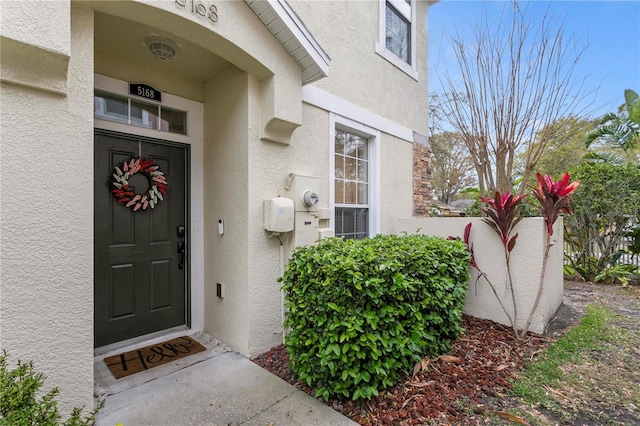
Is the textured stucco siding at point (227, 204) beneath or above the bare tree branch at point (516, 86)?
beneath

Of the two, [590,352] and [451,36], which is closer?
[590,352]

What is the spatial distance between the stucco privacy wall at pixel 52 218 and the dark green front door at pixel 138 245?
1116 mm

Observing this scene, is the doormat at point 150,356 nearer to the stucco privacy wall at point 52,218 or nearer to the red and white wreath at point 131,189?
the stucco privacy wall at point 52,218

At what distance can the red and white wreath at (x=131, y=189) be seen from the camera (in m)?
3.45

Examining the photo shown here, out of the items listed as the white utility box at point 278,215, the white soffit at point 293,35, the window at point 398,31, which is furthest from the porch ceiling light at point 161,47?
the window at point 398,31

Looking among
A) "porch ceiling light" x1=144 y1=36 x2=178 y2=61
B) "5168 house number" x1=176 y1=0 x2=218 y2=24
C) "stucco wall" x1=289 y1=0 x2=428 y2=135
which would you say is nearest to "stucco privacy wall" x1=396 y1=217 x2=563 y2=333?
"stucco wall" x1=289 y1=0 x2=428 y2=135

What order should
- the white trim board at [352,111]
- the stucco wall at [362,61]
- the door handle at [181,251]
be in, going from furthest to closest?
the stucco wall at [362,61] < the white trim board at [352,111] < the door handle at [181,251]

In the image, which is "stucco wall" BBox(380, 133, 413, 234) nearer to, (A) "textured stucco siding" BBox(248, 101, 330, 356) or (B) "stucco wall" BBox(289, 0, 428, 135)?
(B) "stucco wall" BBox(289, 0, 428, 135)

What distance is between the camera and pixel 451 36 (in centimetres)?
618

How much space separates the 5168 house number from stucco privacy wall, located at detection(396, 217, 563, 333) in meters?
4.05

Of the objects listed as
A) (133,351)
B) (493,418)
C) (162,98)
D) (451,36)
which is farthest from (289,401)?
(451,36)

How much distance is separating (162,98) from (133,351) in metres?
3.08

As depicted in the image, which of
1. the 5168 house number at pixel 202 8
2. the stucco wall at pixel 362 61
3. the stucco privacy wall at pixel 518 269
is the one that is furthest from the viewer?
the stucco wall at pixel 362 61

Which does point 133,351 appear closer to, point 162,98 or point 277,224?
point 277,224
